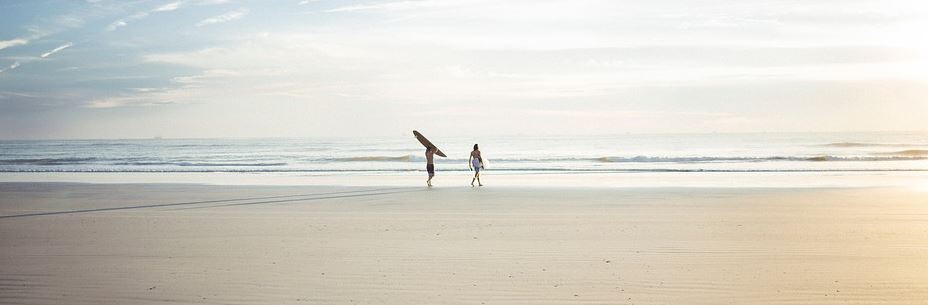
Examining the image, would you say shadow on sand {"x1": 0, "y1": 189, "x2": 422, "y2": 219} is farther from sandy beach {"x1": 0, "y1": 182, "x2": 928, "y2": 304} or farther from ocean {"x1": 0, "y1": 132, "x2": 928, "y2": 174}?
ocean {"x1": 0, "y1": 132, "x2": 928, "y2": 174}

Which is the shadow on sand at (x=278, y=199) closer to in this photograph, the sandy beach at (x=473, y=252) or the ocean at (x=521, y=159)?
the sandy beach at (x=473, y=252)

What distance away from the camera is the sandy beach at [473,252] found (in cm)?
666

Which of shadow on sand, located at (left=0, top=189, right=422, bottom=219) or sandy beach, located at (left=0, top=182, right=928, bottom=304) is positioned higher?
shadow on sand, located at (left=0, top=189, right=422, bottom=219)

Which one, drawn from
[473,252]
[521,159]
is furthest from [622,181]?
[521,159]

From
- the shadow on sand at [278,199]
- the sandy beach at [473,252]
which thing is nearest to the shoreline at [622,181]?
the shadow on sand at [278,199]

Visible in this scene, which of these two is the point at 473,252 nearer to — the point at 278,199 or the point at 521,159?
the point at 278,199

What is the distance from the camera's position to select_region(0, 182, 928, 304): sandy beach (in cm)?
666

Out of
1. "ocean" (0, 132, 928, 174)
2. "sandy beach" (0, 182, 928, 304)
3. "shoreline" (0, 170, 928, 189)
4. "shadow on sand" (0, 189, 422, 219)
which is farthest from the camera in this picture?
"ocean" (0, 132, 928, 174)

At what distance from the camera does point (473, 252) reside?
8.81 m

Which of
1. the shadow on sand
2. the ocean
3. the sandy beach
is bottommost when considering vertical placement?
the sandy beach

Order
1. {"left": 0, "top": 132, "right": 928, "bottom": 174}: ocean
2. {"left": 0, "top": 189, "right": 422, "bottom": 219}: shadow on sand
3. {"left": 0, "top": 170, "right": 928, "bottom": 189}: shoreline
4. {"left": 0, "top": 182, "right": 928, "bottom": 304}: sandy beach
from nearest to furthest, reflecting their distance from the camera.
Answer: {"left": 0, "top": 182, "right": 928, "bottom": 304}: sandy beach → {"left": 0, "top": 189, "right": 422, "bottom": 219}: shadow on sand → {"left": 0, "top": 170, "right": 928, "bottom": 189}: shoreline → {"left": 0, "top": 132, "right": 928, "bottom": 174}: ocean

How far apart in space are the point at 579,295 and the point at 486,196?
10.7 m

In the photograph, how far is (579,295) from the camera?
6520 mm

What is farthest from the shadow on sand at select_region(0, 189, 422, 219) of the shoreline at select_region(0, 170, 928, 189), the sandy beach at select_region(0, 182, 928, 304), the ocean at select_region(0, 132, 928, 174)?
the ocean at select_region(0, 132, 928, 174)
